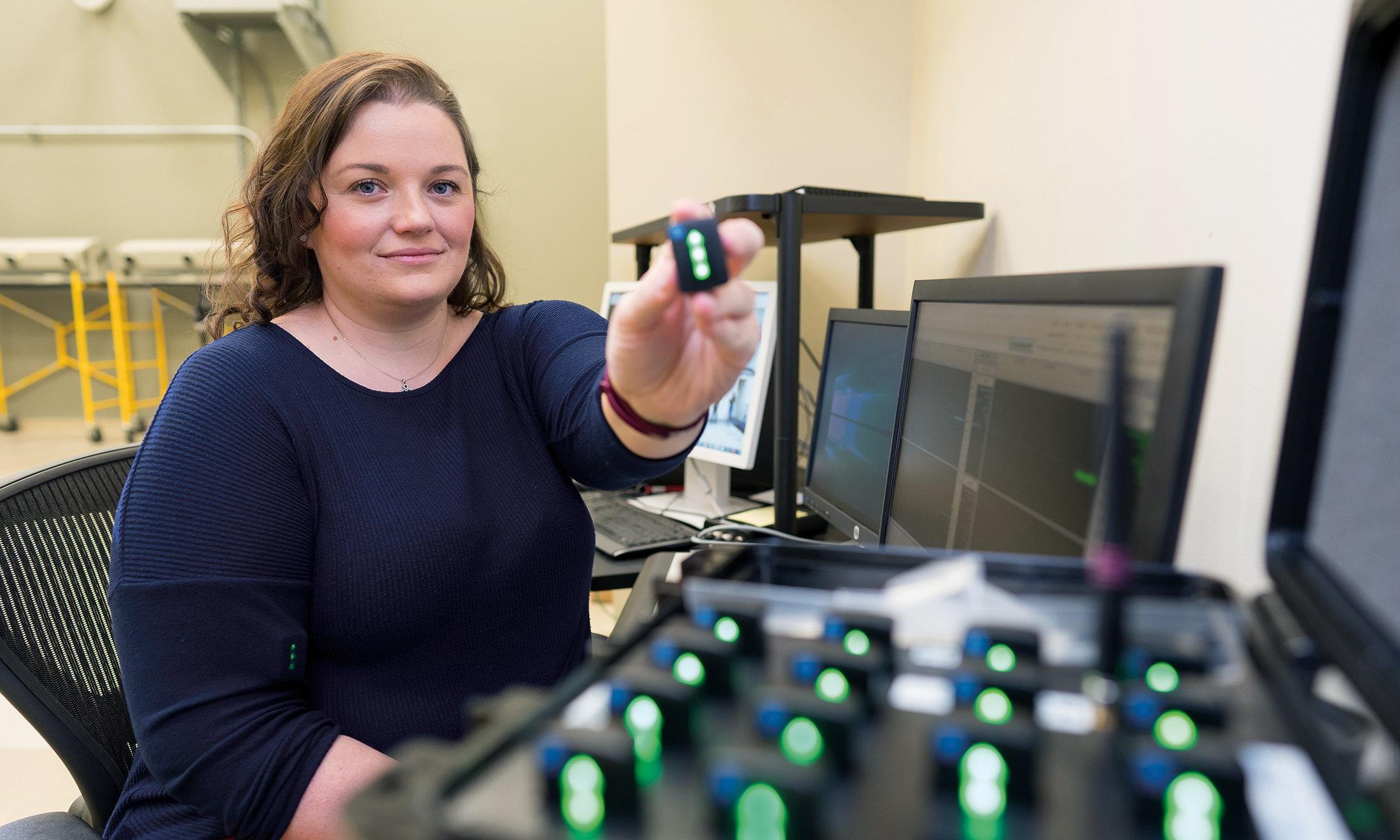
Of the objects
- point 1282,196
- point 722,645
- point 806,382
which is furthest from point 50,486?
point 806,382

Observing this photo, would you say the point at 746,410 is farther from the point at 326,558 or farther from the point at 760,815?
the point at 760,815

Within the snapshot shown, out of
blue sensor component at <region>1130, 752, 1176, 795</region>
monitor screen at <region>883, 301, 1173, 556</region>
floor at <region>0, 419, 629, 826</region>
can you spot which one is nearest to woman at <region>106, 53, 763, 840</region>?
monitor screen at <region>883, 301, 1173, 556</region>

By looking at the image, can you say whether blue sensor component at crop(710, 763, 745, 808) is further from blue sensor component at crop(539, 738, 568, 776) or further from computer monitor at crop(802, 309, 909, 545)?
computer monitor at crop(802, 309, 909, 545)

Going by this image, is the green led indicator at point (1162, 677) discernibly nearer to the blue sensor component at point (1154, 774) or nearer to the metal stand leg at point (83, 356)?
the blue sensor component at point (1154, 774)

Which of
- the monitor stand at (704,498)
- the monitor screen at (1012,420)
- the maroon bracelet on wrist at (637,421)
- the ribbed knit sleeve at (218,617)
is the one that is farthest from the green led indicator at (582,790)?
the monitor stand at (704,498)

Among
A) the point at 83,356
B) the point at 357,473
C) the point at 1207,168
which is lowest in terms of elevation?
the point at 83,356

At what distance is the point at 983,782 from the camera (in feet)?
0.83

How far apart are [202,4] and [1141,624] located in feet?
16.8

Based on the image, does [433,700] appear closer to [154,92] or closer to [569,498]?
[569,498]

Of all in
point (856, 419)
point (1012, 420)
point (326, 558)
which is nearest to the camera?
point (1012, 420)

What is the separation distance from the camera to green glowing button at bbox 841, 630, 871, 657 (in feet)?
1.05

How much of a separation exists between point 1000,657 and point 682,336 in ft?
1.39

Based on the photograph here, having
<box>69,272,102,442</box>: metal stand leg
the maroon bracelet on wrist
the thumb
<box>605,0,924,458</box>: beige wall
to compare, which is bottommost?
<box>69,272,102,442</box>: metal stand leg

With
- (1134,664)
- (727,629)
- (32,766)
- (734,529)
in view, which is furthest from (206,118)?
(1134,664)
